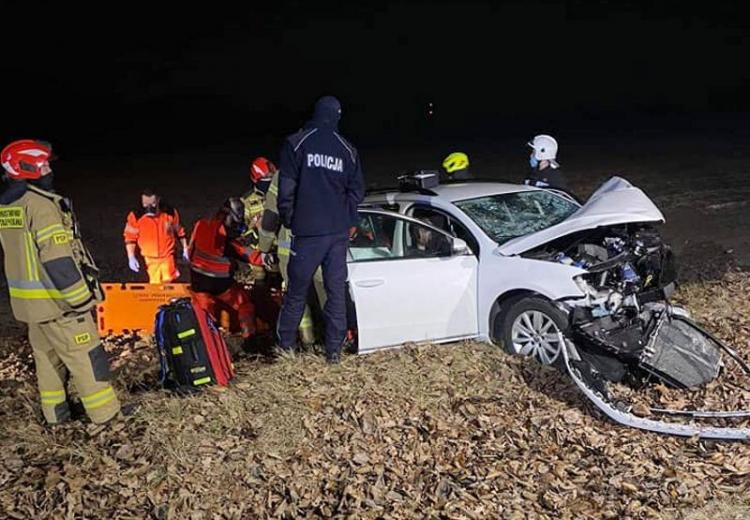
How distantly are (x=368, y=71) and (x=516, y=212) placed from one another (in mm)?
25757

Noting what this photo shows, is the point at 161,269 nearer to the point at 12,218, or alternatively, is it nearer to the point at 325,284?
the point at 325,284

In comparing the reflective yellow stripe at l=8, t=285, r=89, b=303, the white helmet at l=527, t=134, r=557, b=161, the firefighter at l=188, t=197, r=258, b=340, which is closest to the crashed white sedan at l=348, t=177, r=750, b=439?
the firefighter at l=188, t=197, r=258, b=340

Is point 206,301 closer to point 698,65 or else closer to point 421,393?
point 421,393

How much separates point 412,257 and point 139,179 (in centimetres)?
1145

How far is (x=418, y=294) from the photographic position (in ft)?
20.9

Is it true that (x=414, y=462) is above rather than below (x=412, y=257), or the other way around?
below

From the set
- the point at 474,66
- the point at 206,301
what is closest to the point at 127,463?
the point at 206,301

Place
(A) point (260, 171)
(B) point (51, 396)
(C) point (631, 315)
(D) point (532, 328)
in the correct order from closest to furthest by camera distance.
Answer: (B) point (51, 396) → (C) point (631, 315) → (D) point (532, 328) → (A) point (260, 171)

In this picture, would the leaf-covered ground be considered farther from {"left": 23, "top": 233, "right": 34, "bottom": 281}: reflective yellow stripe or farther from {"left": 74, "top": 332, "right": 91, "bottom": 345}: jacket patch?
{"left": 23, "top": 233, "right": 34, "bottom": 281}: reflective yellow stripe

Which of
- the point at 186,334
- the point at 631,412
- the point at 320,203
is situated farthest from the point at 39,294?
the point at 631,412

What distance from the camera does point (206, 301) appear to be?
727 cm

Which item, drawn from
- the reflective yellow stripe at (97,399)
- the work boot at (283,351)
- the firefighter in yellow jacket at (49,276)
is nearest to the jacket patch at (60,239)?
the firefighter in yellow jacket at (49,276)

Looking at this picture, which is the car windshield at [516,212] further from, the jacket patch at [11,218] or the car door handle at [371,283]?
the jacket patch at [11,218]

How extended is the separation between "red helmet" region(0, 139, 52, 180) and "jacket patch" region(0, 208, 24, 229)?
217 mm
